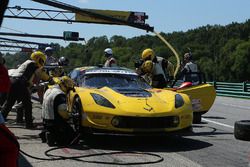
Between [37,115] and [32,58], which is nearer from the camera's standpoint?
[32,58]

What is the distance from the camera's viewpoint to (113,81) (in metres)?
8.59

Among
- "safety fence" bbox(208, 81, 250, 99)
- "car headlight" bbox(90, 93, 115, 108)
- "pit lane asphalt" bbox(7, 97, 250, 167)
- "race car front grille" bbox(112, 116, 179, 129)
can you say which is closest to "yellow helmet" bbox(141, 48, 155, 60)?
"pit lane asphalt" bbox(7, 97, 250, 167)

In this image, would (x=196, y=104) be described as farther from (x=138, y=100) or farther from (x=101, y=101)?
(x=101, y=101)

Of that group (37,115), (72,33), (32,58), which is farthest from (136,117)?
(72,33)

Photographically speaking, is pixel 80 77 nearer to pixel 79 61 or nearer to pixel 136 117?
pixel 136 117

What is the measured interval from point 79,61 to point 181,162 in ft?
419

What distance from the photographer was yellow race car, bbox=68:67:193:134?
7.09 meters

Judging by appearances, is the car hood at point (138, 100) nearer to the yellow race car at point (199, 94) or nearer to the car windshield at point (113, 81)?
the car windshield at point (113, 81)

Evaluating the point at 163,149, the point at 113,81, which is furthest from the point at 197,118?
the point at 163,149

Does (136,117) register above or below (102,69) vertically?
below

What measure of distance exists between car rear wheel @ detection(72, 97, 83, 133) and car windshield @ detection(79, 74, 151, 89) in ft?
2.95

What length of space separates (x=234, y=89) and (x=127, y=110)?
19555 millimetres

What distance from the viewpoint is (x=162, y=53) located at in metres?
130

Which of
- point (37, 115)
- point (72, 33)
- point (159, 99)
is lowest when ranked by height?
point (37, 115)
